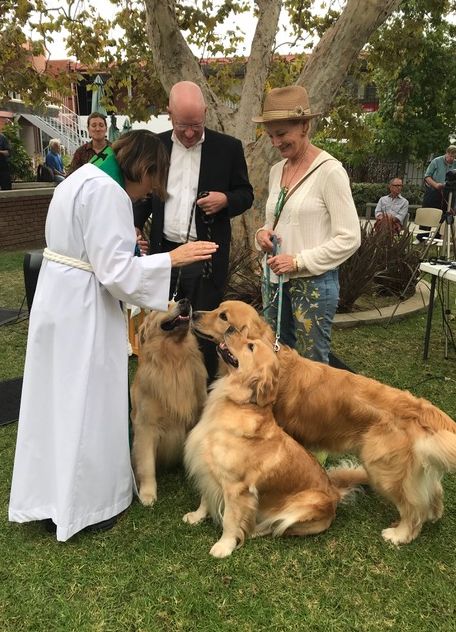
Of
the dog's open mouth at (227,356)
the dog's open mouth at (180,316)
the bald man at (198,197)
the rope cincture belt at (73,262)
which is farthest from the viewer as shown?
the bald man at (198,197)

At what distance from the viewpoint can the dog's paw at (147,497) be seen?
3252 millimetres

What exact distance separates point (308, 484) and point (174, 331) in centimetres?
126

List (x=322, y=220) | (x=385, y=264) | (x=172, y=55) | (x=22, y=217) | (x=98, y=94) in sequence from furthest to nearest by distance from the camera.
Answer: (x=22, y=217) < (x=98, y=94) < (x=385, y=264) < (x=172, y=55) < (x=322, y=220)

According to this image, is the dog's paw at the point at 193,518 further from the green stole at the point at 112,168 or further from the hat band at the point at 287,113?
the hat band at the point at 287,113

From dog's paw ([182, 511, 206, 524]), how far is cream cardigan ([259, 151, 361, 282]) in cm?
158

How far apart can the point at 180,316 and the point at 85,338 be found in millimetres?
724

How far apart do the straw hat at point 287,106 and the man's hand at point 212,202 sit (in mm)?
648

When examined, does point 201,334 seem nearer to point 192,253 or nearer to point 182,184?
point 192,253

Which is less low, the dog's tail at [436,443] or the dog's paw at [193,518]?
the dog's tail at [436,443]

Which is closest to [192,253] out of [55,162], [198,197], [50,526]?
[198,197]

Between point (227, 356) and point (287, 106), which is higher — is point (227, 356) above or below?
below

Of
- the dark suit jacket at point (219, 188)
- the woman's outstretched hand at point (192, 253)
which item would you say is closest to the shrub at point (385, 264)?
the dark suit jacket at point (219, 188)

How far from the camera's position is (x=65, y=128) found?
27.5 meters

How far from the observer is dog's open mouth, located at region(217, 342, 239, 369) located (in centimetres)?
290
